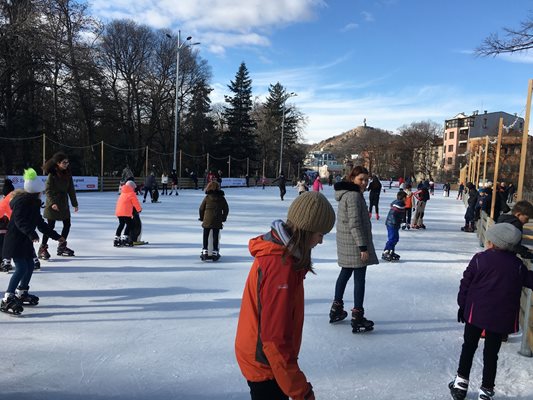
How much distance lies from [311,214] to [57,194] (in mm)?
5763

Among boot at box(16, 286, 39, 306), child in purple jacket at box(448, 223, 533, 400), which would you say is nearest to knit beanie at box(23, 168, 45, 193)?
boot at box(16, 286, 39, 306)

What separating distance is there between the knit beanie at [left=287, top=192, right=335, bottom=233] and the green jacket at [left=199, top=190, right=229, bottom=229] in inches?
199

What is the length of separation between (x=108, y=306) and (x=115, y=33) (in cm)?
3541

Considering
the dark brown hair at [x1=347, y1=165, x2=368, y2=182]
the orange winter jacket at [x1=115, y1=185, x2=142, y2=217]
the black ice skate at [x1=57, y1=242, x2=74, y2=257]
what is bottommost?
the black ice skate at [x1=57, y1=242, x2=74, y2=257]

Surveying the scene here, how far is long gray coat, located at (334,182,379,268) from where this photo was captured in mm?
3875

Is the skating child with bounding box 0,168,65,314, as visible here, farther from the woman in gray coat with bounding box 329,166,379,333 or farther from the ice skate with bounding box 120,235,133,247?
the ice skate with bounding box 120,235,133,247

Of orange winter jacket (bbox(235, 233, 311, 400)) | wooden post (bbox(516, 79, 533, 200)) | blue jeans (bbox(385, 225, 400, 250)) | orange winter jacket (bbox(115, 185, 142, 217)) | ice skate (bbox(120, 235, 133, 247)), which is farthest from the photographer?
ice skate (bbox(120, 235, 133, 247))

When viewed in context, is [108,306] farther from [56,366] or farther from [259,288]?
[259,288]

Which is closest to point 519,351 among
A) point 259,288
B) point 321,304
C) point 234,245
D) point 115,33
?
point 321,304

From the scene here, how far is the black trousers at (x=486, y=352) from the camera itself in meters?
2.75

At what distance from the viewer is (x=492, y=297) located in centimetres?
268

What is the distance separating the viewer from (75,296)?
4664 mm

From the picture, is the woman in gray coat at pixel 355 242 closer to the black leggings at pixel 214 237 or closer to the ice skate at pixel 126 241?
the black leggings at pixel 214 237

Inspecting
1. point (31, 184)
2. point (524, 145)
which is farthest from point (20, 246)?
point (524, 145)
